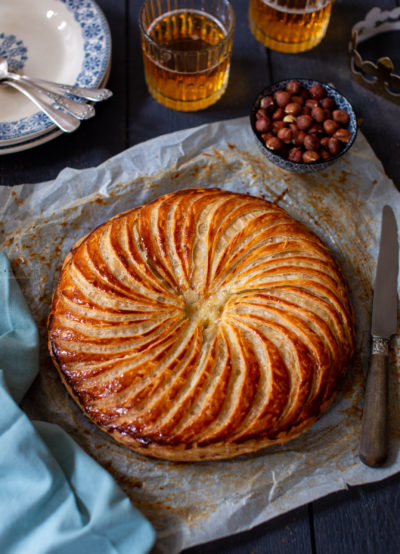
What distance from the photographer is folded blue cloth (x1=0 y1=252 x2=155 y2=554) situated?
2.75 m

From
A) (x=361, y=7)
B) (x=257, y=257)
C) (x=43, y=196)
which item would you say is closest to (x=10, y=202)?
(x=43, y=196)

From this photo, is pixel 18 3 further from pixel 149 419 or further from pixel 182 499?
pixel 182 499

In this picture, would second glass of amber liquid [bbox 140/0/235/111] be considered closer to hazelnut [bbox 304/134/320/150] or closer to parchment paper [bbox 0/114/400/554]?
parchment paper [bbox 0/114/400/554]

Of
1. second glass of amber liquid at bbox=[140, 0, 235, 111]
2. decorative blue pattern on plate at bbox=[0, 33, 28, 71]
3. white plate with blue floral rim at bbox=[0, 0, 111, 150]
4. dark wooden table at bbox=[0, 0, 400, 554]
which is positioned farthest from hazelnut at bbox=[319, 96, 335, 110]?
decorative blue pattern on plate at bbox=[0, 33, 28, 71]

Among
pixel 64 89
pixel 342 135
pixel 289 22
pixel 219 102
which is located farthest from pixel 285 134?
pixel 64 89

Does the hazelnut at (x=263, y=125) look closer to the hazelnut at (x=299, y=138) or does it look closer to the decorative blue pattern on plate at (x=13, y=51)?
the hazelnut at (x=299, y=138)

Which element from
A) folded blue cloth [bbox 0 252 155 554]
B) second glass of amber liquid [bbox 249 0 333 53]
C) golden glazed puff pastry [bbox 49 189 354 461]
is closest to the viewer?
folded blue cloth [bbox 0 252 155 554]

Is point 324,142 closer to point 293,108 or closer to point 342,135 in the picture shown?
point 342,135

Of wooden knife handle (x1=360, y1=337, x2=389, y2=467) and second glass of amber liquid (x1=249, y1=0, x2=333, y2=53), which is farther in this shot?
second glass of amber liquid (x1=249, y1=0, x2=333, y2=53)

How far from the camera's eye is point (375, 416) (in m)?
3.05

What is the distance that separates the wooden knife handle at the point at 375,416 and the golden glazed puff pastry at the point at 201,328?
0.17 m

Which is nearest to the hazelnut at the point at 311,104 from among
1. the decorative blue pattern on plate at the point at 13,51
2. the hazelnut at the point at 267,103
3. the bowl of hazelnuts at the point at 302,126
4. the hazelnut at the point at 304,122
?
the bowl of hazelnuts at the point at 302,126

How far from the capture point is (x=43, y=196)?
361 centimetres

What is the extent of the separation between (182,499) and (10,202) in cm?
195
